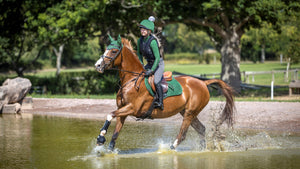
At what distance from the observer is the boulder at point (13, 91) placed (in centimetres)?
1816

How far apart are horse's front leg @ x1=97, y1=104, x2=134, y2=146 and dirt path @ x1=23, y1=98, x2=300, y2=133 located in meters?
2.92

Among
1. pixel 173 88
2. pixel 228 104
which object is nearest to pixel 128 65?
pixel 173 88

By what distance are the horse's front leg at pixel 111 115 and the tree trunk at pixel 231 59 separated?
17.0m

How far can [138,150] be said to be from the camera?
9984mm

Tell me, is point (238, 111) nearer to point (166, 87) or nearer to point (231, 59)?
point (166, 87)

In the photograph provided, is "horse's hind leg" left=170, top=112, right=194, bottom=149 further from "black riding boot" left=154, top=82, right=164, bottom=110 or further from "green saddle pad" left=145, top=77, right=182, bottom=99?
"black riding boot" left=154, top=82, right=164, bottom=110

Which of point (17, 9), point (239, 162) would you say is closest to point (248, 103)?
point (239, 162)

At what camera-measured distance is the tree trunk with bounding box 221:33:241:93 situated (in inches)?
999

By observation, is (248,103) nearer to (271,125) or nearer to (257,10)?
(271,125)

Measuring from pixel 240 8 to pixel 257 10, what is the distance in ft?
3.07

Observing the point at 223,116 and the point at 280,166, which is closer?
the point at 280,166

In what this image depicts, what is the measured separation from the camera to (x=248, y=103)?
1762 centimetres

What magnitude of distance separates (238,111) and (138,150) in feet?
23.3

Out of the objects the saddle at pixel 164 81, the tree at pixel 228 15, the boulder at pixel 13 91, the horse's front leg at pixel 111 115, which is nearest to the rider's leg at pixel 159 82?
the saddle at pixel 164 81
